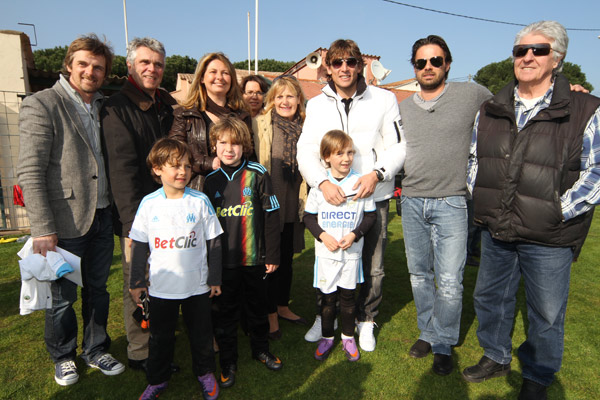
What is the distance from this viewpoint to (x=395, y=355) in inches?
129

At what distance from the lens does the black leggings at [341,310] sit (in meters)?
3.14

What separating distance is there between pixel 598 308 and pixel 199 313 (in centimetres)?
485

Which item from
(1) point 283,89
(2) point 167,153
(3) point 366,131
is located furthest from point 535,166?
(2) point 167,153

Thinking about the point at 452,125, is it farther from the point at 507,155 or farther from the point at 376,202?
the point at 376,202

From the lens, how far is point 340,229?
3.03 m

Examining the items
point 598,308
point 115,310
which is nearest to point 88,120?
point 115,310

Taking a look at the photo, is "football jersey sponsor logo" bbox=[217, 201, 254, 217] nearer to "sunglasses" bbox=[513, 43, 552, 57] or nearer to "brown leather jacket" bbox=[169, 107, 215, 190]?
"brown leather jacket" bbox=[169, 107, 215, 190]

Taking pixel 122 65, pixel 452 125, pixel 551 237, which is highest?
pixel 122 65

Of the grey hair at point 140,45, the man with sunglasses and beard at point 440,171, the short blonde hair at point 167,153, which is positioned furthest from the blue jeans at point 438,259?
the grey hair at point 140,45

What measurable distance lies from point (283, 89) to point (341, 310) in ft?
7.36

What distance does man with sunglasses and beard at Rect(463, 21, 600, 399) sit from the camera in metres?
2.31

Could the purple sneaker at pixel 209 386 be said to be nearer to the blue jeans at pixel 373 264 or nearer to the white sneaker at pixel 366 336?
the white sneaker at pixel 366 336

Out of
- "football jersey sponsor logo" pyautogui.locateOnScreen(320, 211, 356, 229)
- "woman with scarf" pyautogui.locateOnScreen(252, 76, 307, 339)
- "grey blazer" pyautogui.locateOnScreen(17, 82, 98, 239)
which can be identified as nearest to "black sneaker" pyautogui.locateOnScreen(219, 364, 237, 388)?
"woman with scarf" pyautogui.locateOnScreen(252, 76, 307, 339)

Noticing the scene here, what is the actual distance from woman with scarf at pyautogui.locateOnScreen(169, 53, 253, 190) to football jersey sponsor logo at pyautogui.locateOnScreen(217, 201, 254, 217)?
300mm
